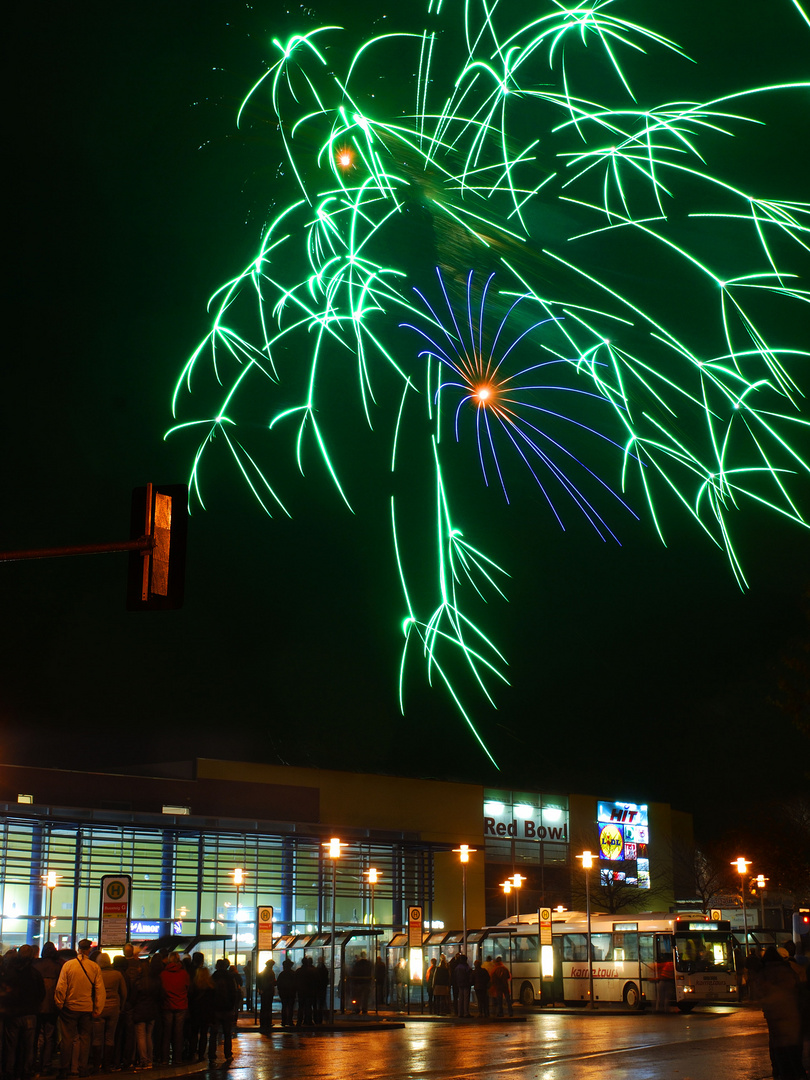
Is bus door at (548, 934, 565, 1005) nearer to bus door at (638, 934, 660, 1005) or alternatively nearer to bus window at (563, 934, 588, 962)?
bus window at (563, 934, 588, 962)

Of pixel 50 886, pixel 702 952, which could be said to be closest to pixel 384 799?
pixel 50 886

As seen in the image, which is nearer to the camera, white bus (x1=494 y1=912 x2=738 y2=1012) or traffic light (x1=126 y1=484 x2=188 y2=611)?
traffic light (x1=126 y1=484 x2=188 y2=611)

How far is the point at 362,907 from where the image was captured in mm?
48312

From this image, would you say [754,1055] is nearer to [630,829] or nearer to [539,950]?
[539,950]

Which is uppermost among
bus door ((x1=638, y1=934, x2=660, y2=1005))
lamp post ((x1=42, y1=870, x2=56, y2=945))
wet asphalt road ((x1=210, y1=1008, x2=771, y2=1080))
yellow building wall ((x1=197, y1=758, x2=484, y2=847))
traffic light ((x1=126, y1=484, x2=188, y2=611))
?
yellow building wall ((x1=197, y1=758, x2=484, y2=847))

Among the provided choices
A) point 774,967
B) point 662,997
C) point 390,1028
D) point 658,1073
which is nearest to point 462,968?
point 390,1028

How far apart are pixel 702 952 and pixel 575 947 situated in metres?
4.50

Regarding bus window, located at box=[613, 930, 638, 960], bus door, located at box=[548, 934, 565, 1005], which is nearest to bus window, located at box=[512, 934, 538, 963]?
bus door, located at box=[548, 934, 565, 1005]

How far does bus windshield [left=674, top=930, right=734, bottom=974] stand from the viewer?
34000 millimetres

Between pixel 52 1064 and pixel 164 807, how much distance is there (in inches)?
986

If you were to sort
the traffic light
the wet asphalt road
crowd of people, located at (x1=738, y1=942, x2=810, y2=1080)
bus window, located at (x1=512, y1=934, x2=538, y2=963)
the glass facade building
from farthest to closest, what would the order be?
the glass facade building → bus window, located at (x1=512, y1=934, x2=538, y2=963) → the wet asphalt road → crowd of people, located at (x1=738, y1=942, x2=810, y2=1080) → the traffic light

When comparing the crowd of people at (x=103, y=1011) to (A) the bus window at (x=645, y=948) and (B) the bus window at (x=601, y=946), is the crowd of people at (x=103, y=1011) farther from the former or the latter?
(B) the bus window at (x=601, y=946)

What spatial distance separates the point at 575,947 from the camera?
37469mm

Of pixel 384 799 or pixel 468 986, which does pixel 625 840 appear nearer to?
pixel 384 799
